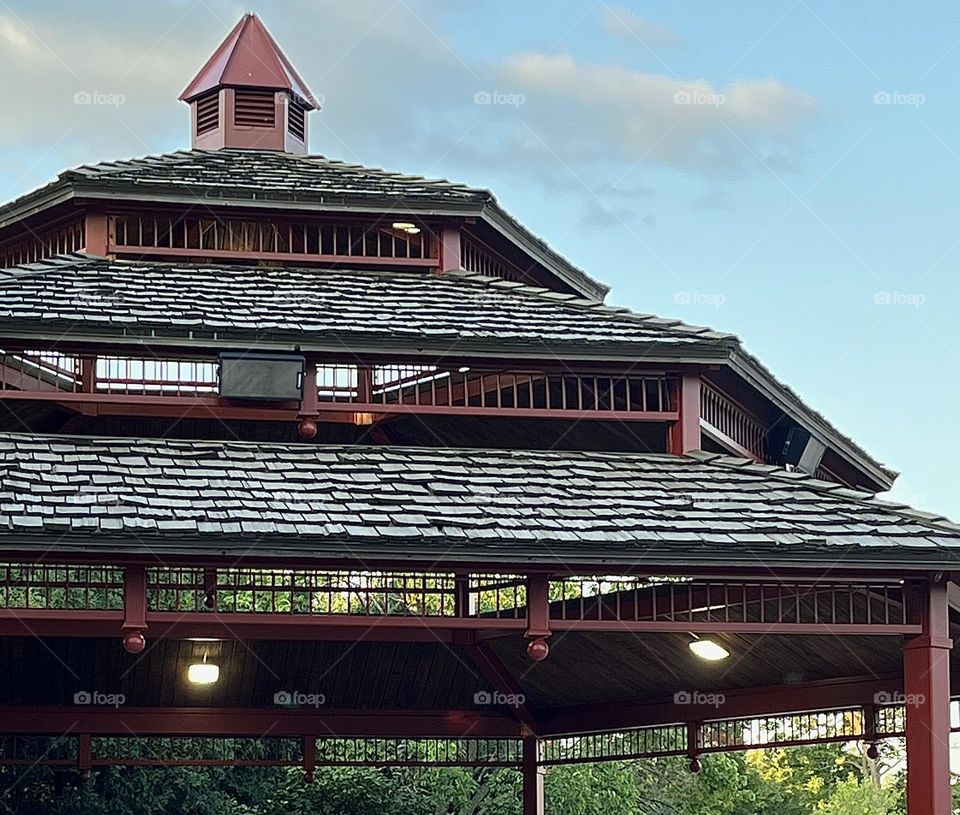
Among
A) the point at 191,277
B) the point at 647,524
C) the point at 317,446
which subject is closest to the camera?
the point at 647,524

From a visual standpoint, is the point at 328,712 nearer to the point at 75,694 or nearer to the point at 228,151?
the point at 75,694

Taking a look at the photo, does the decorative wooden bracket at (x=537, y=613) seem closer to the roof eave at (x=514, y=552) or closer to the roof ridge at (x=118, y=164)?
the roof eave at (x=514, y=552)

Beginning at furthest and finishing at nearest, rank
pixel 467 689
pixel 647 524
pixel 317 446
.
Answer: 1. pixel 467 689
2. pixel 317 446
3. pixel 647 524

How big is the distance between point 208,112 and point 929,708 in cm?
1076

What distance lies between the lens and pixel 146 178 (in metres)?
15.6

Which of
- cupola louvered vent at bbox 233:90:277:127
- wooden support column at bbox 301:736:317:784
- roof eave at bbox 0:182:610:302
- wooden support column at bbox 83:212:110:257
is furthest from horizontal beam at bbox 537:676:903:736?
cupola louvered vent at bbox 233:90:277:127

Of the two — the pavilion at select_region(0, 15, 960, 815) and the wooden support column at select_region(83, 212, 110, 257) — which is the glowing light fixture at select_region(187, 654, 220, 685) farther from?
the wooden support column at select_region(83, 212, 110, 257)

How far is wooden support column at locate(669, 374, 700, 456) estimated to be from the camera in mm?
13484

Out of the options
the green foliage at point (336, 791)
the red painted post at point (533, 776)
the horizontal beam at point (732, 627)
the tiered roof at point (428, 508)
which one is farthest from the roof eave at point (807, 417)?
the green foliage at point (336, 791)

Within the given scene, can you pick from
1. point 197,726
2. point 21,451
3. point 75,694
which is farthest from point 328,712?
point 21,451

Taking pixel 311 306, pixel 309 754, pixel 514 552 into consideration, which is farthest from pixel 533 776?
pixel 514 552

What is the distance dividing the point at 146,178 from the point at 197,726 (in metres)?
5.07
